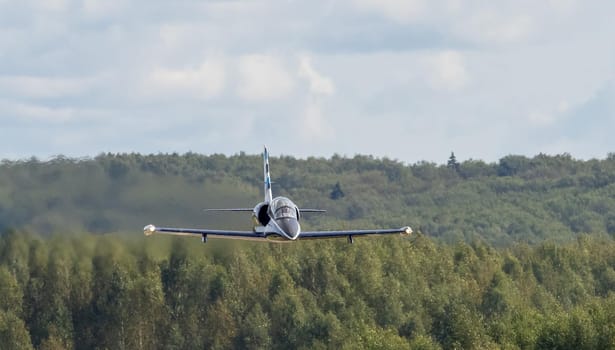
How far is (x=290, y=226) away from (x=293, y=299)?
9226 cm

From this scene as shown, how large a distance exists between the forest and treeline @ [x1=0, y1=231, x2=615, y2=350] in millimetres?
167

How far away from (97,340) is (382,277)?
1213 inches

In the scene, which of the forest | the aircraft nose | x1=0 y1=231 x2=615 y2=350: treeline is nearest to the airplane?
the aircraft nose

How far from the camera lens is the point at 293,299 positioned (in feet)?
539

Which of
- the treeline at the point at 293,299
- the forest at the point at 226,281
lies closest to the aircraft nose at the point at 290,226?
the forest at the point at 226,281

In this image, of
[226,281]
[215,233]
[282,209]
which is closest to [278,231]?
[282,209]

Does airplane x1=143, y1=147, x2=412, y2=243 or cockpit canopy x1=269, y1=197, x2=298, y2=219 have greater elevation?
cockpit canopy x1=269, y1=197, x2=298, y2=219

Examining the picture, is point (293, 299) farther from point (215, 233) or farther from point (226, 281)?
point (215, 233)

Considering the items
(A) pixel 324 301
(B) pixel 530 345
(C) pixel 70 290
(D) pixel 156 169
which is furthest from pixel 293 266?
(D) pixel 156 169

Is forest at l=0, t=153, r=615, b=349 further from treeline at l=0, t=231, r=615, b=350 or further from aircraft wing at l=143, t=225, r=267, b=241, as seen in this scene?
aircraft wing at l=143, t=225, r=267, b=241

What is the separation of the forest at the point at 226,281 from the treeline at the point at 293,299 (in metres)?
0.17

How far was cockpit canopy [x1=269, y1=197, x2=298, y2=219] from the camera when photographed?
240 feet

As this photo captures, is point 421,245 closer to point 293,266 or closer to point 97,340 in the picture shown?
point 293,266

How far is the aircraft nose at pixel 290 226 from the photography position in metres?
72.3
